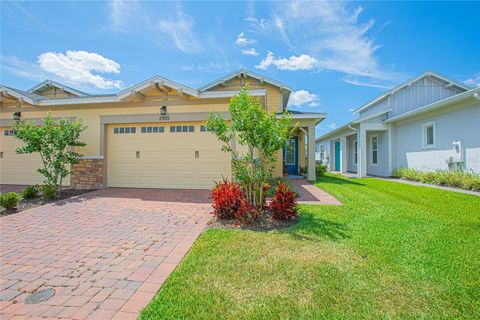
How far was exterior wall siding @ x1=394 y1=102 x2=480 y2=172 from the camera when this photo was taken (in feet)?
29.0

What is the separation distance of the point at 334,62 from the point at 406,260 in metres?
12.2

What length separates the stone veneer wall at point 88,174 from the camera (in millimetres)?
8945

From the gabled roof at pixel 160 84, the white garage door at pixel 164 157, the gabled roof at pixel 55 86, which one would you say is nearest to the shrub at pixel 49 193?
the white garage door at pixel 164 157

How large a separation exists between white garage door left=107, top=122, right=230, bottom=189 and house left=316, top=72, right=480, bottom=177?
961cm

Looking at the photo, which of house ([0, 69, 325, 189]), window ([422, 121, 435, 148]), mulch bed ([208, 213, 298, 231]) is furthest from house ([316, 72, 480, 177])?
mulch bed ([208, 213, 298, 231])

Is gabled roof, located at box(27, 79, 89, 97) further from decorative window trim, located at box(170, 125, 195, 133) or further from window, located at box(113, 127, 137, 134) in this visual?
decorative window trim, located at box(170, 125, 195, 133)

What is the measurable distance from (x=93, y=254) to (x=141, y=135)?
A: 6.26 m

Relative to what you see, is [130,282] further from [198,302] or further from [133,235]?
[133,235]

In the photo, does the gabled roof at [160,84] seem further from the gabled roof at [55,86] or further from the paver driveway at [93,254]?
the gabled roof at [55,86]

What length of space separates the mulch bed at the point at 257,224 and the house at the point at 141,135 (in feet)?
12.5

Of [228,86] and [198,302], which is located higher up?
[228,86]

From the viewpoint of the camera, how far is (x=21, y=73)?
1028 centimetres

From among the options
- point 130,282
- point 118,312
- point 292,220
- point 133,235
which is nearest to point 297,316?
point 118,312

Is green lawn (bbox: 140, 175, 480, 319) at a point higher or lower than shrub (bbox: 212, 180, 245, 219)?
lower
